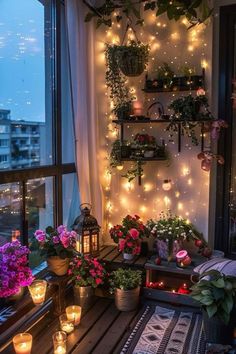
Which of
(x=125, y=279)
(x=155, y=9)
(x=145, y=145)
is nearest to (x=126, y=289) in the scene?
(x=125, y=279)

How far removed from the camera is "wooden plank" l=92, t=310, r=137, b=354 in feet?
6.72

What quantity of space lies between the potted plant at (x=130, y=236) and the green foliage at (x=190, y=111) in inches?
33.3

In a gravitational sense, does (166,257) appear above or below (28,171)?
below

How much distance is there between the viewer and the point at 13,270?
191 cm

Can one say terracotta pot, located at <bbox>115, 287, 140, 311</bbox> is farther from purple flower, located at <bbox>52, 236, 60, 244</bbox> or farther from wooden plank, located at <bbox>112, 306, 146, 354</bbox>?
purple flower, located at <bbox>52, 236, 60, 244</bbox>

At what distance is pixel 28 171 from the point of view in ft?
7.64

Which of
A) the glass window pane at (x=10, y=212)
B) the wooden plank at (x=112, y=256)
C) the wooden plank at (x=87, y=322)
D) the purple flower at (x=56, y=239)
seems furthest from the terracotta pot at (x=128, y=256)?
the glass window pane at (x=10, y=212)

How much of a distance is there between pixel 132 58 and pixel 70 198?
49.9 inches

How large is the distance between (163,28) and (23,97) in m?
1.43

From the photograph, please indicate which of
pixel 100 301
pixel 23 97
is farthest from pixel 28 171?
pixel 100 301

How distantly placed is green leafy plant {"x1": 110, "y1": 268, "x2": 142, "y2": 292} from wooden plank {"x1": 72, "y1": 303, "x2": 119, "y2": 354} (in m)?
0.16

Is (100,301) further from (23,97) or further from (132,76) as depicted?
(132,76)

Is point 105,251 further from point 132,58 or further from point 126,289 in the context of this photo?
point 132,58

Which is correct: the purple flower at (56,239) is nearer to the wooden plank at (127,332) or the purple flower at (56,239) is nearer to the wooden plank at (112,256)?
the wooden plank at (112,256)
